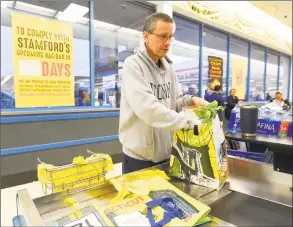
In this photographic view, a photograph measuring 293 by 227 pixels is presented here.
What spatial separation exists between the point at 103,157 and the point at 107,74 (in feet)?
10.8

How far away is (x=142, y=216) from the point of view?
0.75m

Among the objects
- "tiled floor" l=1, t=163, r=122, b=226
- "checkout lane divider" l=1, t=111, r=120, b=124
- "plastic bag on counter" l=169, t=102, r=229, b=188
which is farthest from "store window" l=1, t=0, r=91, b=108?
"plastic bag on counter" l=169, t=102, r=229, b=188

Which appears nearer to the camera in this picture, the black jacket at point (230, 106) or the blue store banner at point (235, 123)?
the blue store banner at point (235, 123)

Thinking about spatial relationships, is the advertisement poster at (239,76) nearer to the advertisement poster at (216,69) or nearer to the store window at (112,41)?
the advertisement poster at (216,69)

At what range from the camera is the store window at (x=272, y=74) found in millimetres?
9312

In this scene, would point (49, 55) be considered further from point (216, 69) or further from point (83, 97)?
point (216, 69)

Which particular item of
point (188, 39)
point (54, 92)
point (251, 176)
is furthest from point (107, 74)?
point (251, 176)

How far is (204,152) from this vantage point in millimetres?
941

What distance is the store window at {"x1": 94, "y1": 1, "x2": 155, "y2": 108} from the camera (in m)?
4.02

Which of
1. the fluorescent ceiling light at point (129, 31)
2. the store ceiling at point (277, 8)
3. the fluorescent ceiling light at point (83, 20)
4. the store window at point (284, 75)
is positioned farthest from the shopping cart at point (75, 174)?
the store window at point (284, 75)

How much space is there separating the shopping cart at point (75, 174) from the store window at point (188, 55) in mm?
4595

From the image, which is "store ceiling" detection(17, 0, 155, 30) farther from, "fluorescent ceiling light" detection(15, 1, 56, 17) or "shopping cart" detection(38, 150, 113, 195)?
"shopping cart" detection(38, 150, 113, 195)

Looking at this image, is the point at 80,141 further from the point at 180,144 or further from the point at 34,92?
the point at 180,144

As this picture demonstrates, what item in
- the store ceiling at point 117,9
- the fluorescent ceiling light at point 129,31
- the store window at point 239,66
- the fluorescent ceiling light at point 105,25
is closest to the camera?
the store ceiling at point 117,9
